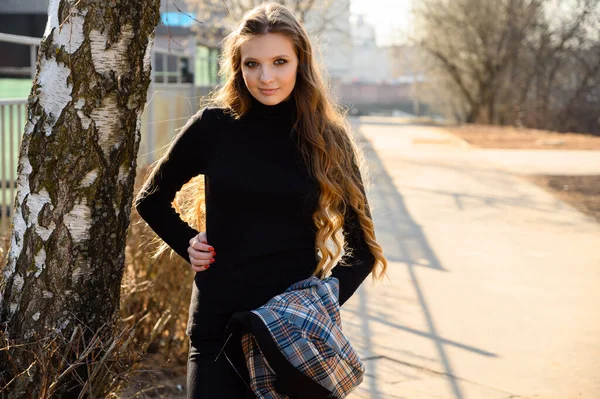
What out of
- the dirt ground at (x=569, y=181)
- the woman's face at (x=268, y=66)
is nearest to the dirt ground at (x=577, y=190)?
the dirt ground at (x=569, y=181)

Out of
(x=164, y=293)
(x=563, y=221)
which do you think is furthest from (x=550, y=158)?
(x=164, y=293)

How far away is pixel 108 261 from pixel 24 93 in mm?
5205

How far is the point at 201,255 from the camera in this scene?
2.89 m

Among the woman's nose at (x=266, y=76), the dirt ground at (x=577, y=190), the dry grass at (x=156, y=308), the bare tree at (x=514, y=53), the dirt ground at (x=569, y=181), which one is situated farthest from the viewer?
the bare tree at (x=514, y=53)

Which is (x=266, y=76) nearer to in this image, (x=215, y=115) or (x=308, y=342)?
(x=215, y=115)

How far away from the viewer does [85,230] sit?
3062 millimetres

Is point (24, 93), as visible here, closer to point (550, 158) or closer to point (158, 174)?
point (158, 174)

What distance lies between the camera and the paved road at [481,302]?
5.12 m

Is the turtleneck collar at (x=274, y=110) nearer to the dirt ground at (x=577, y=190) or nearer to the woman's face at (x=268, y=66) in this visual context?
the woman's face at (x=268, y=66)

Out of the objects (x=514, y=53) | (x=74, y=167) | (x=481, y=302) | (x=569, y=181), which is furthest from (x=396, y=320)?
(x=514, y=53)

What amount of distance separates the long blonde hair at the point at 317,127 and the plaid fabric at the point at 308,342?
0.18 meters

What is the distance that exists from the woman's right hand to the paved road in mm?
1664

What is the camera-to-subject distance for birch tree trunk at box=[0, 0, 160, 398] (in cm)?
298

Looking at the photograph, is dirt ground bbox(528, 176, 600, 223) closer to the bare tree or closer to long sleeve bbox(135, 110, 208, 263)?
long sleeve bbox(135, 110, 208, 263)
